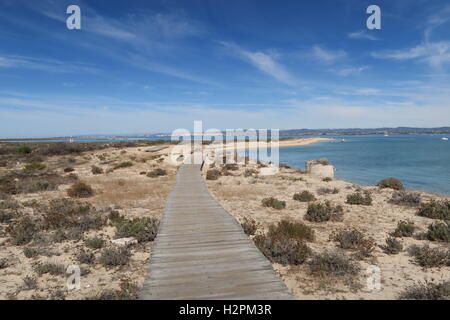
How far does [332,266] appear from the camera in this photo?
6.32m

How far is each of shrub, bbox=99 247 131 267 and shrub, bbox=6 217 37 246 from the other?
3.46 meters

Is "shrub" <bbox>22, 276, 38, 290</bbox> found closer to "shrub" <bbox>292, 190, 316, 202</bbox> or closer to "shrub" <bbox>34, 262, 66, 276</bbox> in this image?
"shrub" <bbox>34, 262, 66, 276</bbox>

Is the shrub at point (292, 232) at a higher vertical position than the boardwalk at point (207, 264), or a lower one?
lower

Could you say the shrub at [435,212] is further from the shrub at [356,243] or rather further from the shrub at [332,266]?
the shrub at [332,266]

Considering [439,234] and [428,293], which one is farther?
[439,234]

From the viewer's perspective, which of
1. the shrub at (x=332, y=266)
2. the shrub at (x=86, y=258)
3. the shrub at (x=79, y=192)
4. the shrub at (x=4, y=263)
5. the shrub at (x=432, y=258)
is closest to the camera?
the shrub at (x=332, y=266)

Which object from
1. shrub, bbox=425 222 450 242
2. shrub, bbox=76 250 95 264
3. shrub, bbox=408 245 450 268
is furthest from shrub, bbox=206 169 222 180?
shrub, bbox=408 245 450 268

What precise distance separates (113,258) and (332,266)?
5834 millimetres

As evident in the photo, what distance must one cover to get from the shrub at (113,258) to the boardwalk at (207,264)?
97 cm

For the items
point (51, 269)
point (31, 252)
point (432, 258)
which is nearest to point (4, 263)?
point (31, 252)

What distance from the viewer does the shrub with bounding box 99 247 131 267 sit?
22.4 feet

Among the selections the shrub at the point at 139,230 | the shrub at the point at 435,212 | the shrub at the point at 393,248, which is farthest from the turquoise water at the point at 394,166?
the shrub at the point at 139,230

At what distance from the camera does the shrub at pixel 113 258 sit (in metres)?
6.84

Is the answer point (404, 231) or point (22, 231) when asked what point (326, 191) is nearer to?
point (404, 231)
